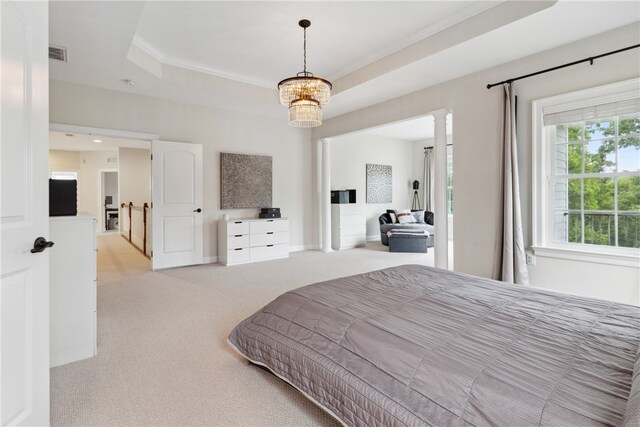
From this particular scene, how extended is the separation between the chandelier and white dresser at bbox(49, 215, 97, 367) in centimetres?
209

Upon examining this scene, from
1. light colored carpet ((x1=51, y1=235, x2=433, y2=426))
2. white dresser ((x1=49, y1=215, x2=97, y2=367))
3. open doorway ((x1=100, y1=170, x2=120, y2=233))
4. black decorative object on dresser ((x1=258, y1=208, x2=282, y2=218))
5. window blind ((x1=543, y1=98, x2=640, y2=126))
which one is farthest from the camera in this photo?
open doorway ((x1=100, y1=170, x2=120, y2=233))

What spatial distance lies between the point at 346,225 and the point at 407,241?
1370mm

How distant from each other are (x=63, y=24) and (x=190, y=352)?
3145mm

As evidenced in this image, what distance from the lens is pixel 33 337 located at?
1401mm

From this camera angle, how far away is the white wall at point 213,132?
4.46 meters

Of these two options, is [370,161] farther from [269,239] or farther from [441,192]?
[441,192]

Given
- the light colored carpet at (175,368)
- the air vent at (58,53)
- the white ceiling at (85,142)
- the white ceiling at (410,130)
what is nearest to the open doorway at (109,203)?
the white ceiling at (85,142)

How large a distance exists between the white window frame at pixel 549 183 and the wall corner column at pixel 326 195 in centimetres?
391

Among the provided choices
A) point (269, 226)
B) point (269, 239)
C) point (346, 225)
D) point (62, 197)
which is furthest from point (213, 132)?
point (62, 197)

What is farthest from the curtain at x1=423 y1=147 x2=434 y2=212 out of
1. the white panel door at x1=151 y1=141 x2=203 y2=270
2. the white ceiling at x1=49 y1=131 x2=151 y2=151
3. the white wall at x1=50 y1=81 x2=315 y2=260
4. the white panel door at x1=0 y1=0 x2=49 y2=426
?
the white panel door at x1=0 y1=0 x2=49 y2=426

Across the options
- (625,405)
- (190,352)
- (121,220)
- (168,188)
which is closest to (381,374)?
(625,405)

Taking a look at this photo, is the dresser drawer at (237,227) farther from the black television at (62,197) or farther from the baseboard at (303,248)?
the black television at (62,197)

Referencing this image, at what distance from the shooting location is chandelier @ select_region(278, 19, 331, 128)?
10.7 feet

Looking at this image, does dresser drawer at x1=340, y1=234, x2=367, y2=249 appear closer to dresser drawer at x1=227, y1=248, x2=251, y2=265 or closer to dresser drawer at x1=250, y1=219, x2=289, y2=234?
dresser drawer at x1=250, y1=219, x2=289, y2=234
